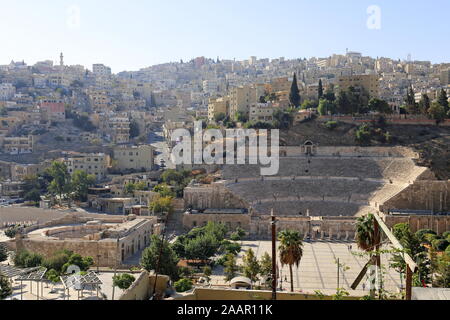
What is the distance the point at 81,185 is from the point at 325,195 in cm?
2200

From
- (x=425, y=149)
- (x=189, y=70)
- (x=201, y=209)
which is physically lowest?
(x=201, y=209)

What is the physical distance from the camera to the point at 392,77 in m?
102

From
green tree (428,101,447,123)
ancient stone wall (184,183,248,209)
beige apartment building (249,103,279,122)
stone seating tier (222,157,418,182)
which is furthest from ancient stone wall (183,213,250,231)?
green tree (428,101,447,123)

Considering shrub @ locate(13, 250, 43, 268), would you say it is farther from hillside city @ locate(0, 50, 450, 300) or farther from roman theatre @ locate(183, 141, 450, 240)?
roman theatre @ locate(183, 141, 450, 240)

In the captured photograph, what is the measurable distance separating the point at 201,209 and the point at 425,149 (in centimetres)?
2326

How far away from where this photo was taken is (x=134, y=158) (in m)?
57.2

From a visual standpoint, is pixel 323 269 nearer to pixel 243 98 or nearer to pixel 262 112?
pixel 262 112

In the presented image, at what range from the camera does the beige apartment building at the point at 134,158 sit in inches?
2244

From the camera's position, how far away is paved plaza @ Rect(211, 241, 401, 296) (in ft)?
83.1

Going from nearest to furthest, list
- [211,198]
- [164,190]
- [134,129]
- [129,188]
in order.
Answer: [211,198]
[164,190]
[129,188]
[134,129]

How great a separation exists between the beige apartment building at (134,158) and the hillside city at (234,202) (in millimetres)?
121

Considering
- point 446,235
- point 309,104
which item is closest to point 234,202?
point 446,235
